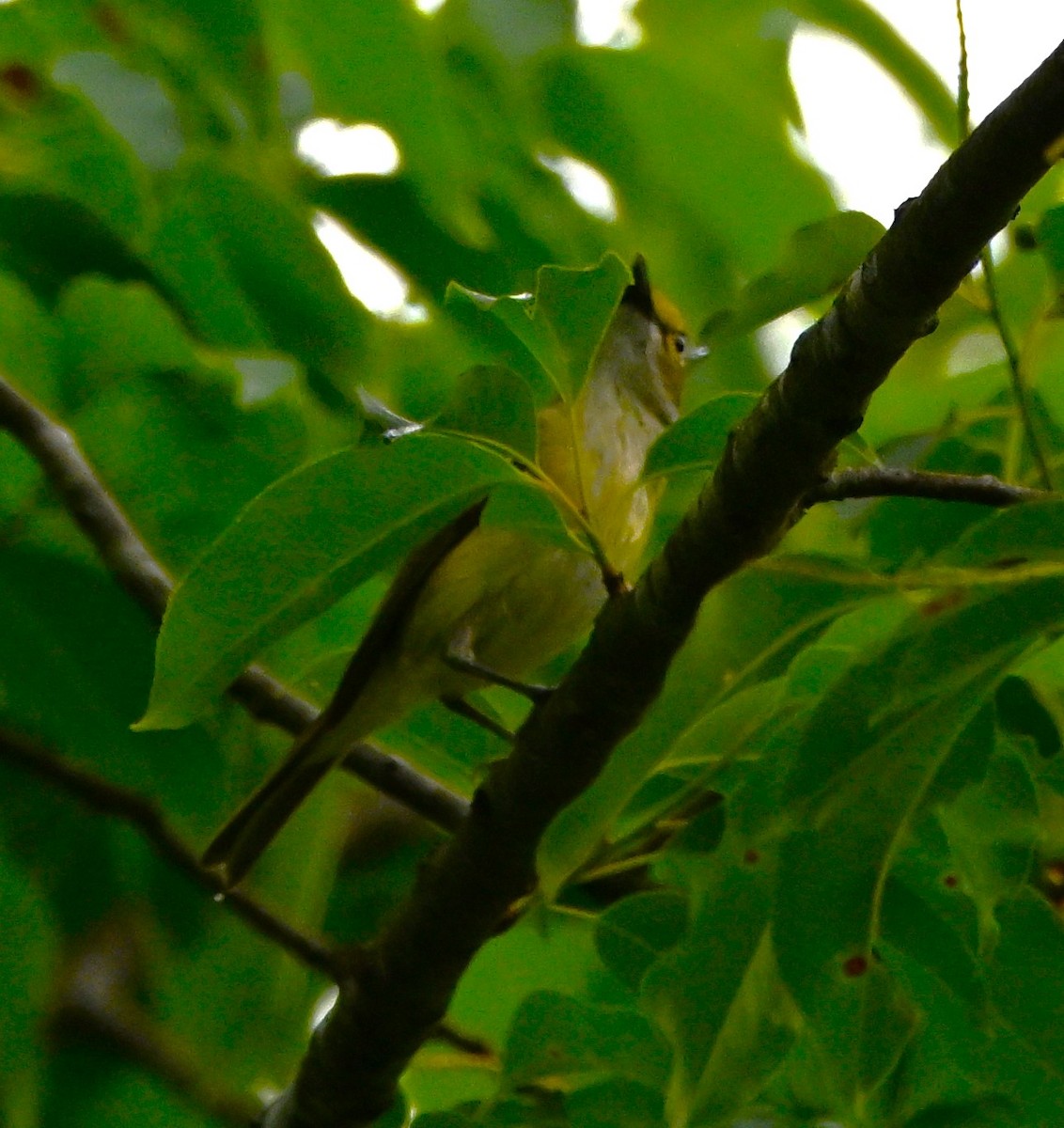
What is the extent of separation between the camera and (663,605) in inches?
56.9

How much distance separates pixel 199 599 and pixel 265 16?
1183 mm

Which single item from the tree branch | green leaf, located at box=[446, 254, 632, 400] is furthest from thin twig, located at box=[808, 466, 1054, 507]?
the tree branch

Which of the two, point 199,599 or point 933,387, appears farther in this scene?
point 933,387

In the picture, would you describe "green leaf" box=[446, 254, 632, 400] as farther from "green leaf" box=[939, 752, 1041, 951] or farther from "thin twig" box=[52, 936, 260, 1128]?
"thin twig" box=[52, 936, 260, 1128]

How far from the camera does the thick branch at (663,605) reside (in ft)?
3.68

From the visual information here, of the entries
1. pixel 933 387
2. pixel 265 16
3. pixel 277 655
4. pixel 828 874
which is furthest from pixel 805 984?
pixel 265 16

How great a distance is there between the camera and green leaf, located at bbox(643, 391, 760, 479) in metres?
1.38

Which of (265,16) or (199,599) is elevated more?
(265,16)

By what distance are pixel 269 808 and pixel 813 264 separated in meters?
1.40

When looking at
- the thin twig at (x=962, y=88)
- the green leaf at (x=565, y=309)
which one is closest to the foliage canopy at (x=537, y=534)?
the green leaf at (x=565, y=309)

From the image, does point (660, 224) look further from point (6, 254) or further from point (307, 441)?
point (6, 254)

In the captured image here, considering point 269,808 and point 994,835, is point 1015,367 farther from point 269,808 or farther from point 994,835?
point 269,808

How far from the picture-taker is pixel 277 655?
250 centimetres

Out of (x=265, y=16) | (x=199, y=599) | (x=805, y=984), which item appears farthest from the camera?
(x=265, y=16)
